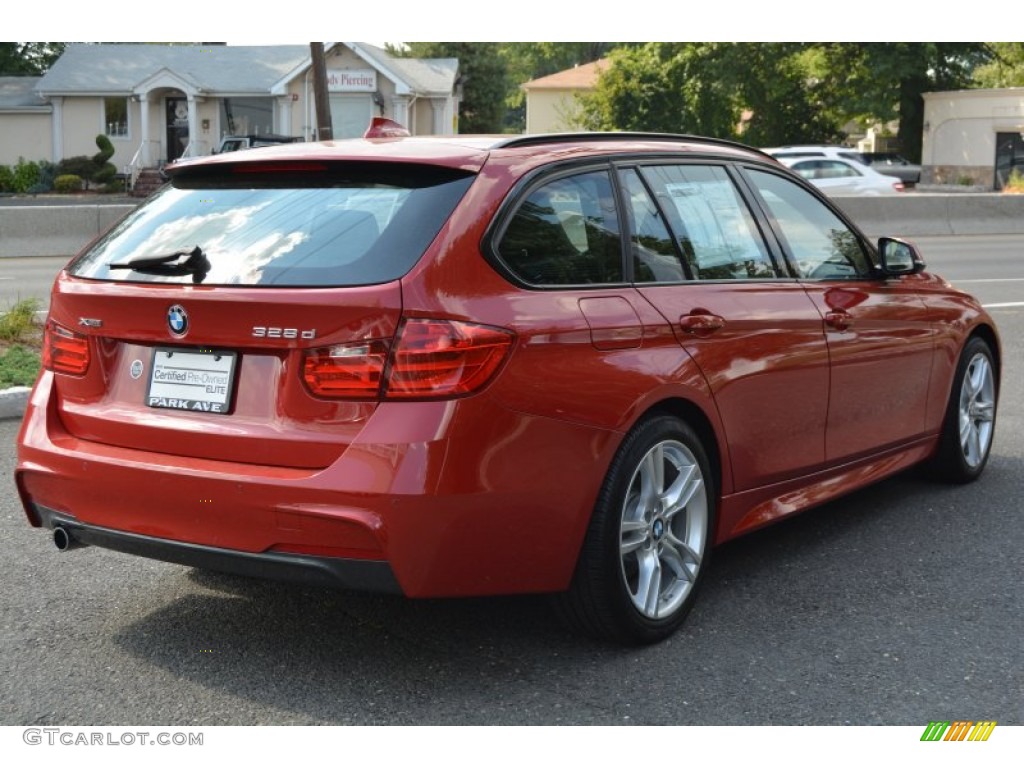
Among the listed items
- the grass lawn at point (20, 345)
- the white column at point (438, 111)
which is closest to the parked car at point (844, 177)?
the grass lawn at point (20, 345)

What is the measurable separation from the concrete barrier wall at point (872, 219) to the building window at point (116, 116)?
32481 mm

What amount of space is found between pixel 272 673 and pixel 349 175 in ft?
5.15

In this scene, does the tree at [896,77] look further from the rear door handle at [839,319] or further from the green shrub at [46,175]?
the rear door handle at [839,319]

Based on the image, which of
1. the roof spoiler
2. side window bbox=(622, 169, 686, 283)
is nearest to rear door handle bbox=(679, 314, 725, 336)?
side window bbox=(622, 169, 686, 283)

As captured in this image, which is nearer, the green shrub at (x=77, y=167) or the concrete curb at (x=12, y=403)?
the concrete curb at (x=12, y=403)

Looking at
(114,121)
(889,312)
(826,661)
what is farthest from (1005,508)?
(114,121)

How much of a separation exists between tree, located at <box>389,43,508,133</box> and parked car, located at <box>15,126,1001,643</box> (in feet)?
247

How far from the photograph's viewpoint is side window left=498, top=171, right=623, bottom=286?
4234mm

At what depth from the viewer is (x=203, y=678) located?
4215 mm

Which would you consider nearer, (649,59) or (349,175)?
(349,175)

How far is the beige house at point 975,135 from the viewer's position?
5466 cm

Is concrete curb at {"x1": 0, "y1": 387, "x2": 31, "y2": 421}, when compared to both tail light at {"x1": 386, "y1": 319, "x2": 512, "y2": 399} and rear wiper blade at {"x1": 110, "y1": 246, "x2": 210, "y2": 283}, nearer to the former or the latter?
rear wiper blade at {"x1": 110, "y1": 246, "x2": 210, "y2": 283}

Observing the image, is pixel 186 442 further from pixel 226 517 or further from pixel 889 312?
pixel 889 312

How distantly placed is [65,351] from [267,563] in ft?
3.69
